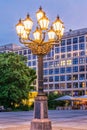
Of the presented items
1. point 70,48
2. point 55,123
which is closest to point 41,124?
point 55,123

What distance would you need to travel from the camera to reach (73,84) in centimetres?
12838

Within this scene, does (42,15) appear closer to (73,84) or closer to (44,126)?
(44,126)

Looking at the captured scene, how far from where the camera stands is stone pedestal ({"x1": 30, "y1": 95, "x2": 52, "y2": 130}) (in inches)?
634

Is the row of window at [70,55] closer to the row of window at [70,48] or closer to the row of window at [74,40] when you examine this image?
the row of window at [70,48]

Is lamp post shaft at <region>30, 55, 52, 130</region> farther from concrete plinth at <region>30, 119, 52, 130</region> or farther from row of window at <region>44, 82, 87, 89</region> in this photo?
row of window at <region>44, 82, 87, 89</region>

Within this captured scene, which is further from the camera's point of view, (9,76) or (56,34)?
(9,76)

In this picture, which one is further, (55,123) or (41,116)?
(55,123)

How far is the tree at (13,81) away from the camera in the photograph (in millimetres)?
56969

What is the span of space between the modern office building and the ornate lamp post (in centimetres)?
10908

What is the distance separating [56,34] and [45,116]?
3.78m

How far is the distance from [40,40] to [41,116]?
3448 mm

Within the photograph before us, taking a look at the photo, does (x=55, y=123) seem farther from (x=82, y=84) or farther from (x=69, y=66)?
(x=69, y=66)

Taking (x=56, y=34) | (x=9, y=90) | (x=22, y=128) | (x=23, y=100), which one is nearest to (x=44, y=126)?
(x=56, y=34)

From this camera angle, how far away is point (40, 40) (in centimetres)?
1661
